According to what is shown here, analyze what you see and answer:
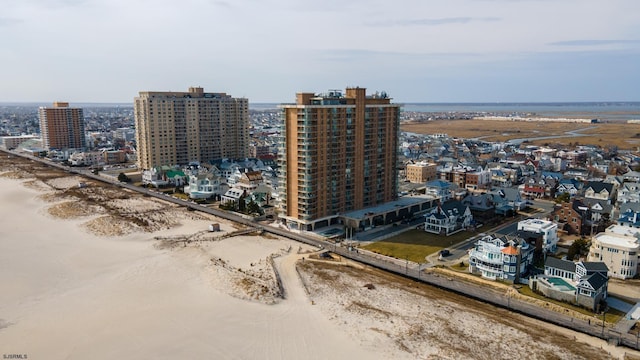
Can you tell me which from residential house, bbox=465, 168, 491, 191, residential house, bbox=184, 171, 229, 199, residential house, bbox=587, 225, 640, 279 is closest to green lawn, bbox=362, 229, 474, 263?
residential house, bbox=587, 225, 640, 279

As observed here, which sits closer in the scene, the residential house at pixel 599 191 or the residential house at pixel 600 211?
the residential house at pixel 600 211

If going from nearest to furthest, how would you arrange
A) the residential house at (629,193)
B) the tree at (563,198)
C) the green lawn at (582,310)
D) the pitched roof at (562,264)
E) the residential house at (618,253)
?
the green lawn at (582,310) → the pitched roof at (562,264) → the residential house at (618,253) → the residential house at (629,193) → the tree at (563,198)

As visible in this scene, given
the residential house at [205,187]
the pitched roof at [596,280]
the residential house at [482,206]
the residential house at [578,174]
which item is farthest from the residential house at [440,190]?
the residential house at [205,187]

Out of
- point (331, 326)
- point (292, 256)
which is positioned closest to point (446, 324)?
point (331, 326)

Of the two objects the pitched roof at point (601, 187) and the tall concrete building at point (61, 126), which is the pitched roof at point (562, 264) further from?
the tall concrete building at point (61, 126)

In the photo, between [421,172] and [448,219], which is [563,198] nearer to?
[421,172]

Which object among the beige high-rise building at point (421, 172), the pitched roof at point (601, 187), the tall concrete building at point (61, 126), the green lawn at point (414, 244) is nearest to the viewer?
the green lawn at point (414, 244)

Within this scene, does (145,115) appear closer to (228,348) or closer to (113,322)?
(113,322)
